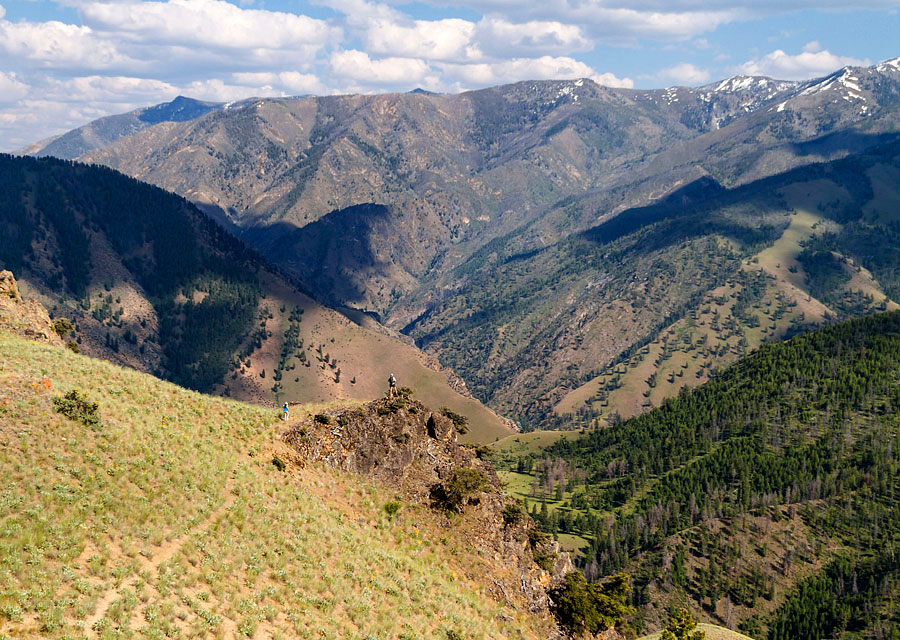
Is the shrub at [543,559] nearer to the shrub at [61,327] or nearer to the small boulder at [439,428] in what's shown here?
the small boulder at [439,428]

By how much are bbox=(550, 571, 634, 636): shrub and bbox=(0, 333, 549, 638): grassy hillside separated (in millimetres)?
4804

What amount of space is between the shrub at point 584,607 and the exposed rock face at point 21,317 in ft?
251

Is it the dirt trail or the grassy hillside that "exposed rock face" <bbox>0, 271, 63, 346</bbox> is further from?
the dirt trail

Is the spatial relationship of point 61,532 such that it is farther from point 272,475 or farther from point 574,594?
point 574,594

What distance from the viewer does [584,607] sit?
67250 millimetres

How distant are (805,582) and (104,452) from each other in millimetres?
207447

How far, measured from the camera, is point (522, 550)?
7069 centimetres

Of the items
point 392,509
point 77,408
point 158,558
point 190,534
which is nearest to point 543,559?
point 392,509

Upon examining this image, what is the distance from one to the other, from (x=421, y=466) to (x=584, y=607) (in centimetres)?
2394

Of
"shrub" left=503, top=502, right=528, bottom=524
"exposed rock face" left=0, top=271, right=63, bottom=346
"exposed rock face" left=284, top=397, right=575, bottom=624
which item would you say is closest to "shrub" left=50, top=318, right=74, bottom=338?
"exposed rock face" left=0, top=271, right=63, bottom=346

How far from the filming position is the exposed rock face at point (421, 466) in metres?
67.1

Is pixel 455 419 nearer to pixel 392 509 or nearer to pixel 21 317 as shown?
pixel 392 509

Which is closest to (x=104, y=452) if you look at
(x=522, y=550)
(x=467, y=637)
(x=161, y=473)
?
(x=161, y=473)

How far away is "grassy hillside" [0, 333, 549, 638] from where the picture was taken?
38.3 m
